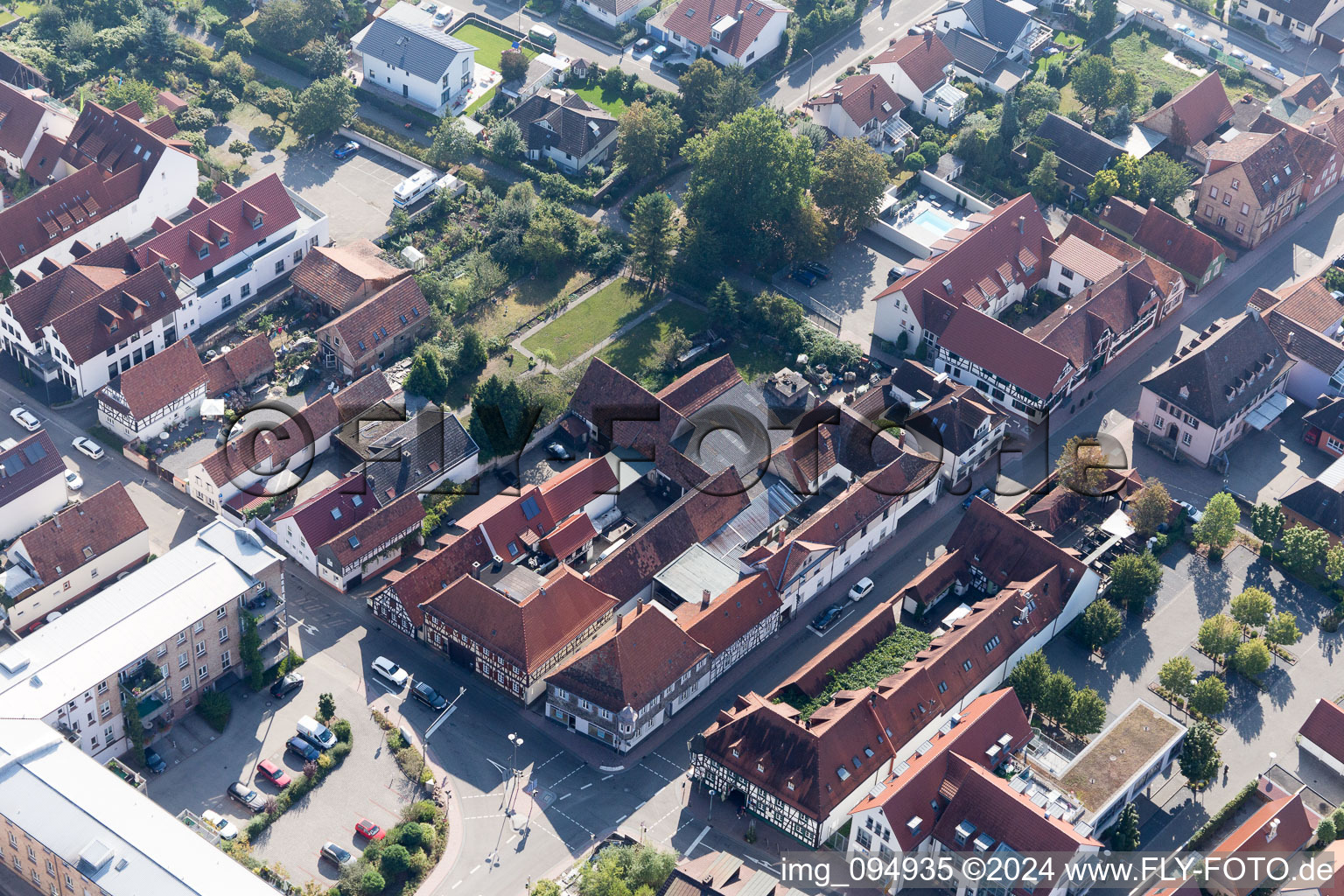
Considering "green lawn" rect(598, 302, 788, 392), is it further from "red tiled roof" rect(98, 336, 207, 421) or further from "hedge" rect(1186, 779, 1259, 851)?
"hedge" rect(1186, 779, 1259, 851)

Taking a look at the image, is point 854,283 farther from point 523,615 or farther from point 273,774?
point 273,774

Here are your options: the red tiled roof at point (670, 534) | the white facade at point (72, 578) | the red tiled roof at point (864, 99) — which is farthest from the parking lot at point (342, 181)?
the red tiled roof at point (670, 534)

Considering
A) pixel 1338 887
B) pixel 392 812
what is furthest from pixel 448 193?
pixel 1338 887

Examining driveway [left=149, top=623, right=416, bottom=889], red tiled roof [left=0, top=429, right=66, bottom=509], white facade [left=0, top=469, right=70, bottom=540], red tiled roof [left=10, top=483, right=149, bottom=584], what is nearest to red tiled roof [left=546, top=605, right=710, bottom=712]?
driveway [left=149, top=623, right=416, bottom=889]

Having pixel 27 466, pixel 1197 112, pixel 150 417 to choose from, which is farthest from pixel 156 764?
pixel 1197 112

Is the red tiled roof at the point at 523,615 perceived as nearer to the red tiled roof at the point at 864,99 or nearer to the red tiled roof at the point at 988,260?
the red tiled roof at the point at 988,260
